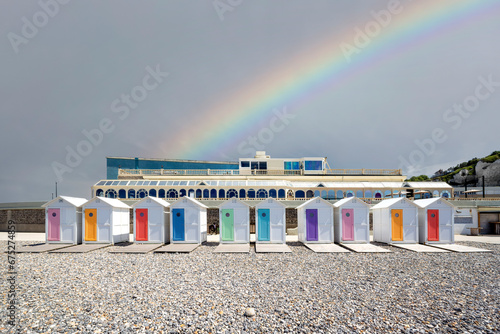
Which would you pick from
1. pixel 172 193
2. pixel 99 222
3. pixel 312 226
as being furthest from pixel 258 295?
pixel 172 193

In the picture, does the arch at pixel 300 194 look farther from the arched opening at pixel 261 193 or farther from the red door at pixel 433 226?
the red door at pixel 433 226

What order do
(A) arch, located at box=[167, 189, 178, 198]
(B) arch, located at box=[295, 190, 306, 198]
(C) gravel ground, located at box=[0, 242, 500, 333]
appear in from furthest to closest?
1. (B) arch, located at box=[295, 190, 306, 198]
2. (A) arch, located at box=[167, 189, 178, 198]
3. (C) gravel ground, located at box=[0, 242, 500, 333]

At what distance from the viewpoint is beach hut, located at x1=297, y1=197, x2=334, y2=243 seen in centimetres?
1959

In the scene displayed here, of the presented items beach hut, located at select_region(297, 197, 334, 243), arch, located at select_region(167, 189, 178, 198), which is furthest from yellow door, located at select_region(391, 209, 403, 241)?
arch, located at select_region(167, 189, 178, 198)

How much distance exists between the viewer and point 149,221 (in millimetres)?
19547

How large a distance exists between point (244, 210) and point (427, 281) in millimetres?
10535

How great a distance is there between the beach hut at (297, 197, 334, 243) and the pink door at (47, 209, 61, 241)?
13991 mm

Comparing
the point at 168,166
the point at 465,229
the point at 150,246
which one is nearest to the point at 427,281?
the point at 150,246

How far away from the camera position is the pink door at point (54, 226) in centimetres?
1941

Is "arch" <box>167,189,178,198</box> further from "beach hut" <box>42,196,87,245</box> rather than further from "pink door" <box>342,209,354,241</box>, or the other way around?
"pink door" <box>342,209,354,241</box>

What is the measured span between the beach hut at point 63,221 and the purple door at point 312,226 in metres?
13.1

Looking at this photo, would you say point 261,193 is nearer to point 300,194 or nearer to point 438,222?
point 300,194

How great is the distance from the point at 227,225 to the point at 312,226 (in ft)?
16.0

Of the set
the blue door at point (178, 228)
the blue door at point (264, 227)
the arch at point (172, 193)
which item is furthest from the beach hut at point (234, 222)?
the arch at point (172, 193)
